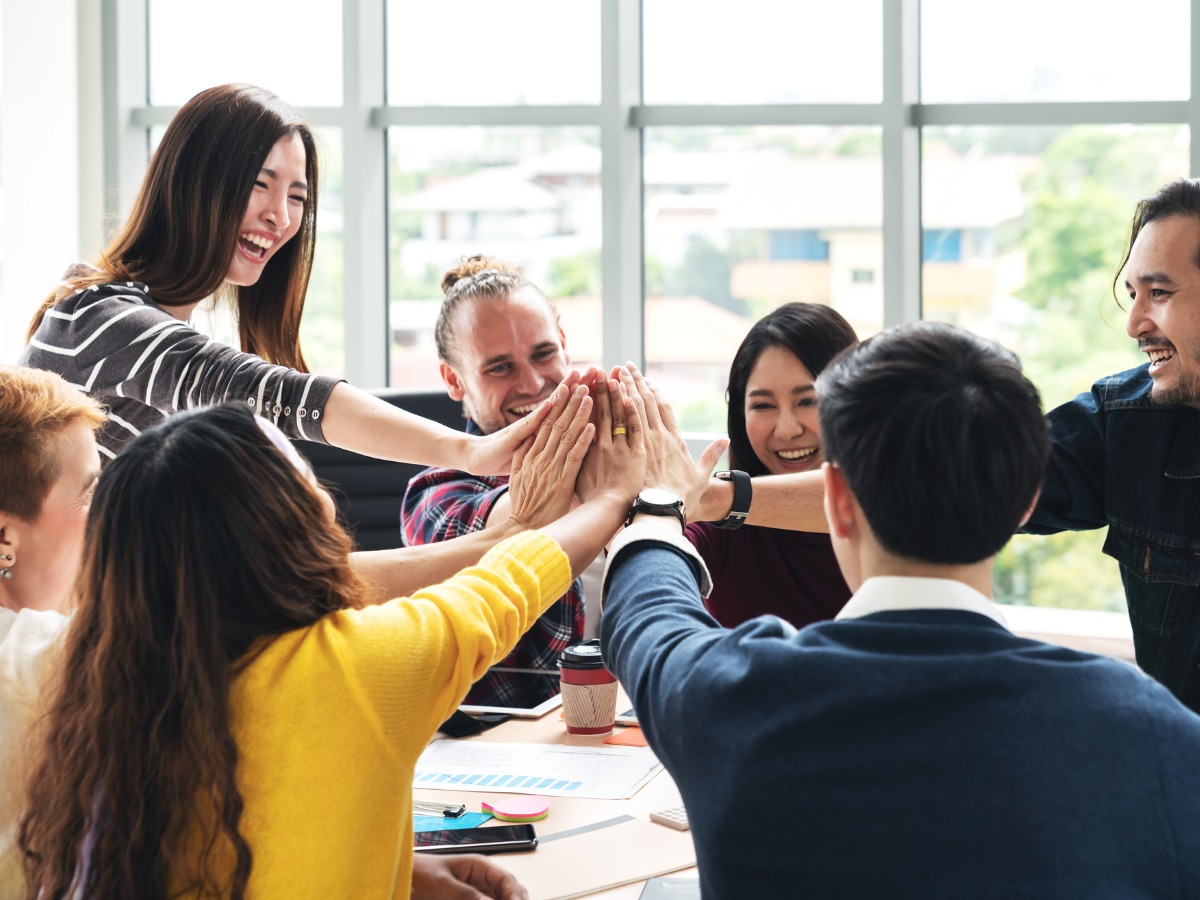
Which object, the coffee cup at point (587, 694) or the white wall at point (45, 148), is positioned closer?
the coffee cup at point (587, 694)

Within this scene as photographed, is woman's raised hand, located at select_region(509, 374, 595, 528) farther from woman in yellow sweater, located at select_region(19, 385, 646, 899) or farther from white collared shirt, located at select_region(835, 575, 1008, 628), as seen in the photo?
white collared shirt, located at select_region(835, 575, 1008, 628)

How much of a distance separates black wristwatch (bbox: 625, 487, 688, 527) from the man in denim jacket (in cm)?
97

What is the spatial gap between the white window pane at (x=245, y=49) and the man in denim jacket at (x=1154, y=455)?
10.4 ft

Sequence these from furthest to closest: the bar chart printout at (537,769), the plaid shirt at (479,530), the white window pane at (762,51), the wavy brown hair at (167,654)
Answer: the white window pane at (762,51), the plaid shirt at (479,530), the bar chart printout at (537,769), the wavy brown hair at (167,654)

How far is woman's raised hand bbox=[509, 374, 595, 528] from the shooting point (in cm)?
198

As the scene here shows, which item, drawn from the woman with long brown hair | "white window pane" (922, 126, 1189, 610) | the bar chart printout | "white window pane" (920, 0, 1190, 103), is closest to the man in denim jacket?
the bar chart printout

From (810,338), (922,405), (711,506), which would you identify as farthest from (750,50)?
(922,405)

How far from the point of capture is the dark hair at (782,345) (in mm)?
2518

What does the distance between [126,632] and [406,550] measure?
0.75 metres

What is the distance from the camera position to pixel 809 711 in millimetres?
1025

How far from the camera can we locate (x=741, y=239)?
428 cm

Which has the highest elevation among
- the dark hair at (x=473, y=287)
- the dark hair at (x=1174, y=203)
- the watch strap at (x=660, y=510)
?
the dark hair at (x=1174, y=203)

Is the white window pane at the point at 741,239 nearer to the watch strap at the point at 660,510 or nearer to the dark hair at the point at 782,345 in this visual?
the dark hair at the point at 782,345

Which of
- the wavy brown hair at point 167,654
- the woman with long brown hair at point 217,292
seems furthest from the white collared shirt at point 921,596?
the woman with long brown hair at point 217,292
